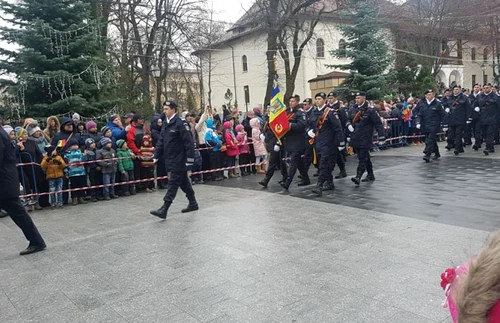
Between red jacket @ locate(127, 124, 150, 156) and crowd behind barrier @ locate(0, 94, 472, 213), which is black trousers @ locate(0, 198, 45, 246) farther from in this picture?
red jacket @ locate(127, 124, 150, 156)

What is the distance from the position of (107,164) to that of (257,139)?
15.4 ft

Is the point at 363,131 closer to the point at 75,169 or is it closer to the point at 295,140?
the point at 295,140

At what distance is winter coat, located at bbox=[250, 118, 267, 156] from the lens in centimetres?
1291

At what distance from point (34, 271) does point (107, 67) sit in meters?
10.1

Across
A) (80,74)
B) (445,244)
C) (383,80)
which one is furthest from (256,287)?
(383,80)

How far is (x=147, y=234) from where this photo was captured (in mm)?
6562

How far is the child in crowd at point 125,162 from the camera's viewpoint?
10164 millimetres

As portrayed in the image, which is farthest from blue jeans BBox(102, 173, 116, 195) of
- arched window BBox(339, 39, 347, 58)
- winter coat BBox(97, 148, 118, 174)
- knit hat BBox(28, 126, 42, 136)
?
arched window BBox(339, 39, 347, 58)

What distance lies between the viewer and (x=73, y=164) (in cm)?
943

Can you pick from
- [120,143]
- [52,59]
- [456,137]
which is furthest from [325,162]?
[52,59]

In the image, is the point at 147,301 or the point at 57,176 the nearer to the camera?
the point at 147,301

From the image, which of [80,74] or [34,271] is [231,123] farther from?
[34,271]

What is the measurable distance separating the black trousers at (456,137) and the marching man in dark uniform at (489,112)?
67 cm

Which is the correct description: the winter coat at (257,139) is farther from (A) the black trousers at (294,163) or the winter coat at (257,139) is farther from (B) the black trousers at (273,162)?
(A) the black trousers at (294,163)
